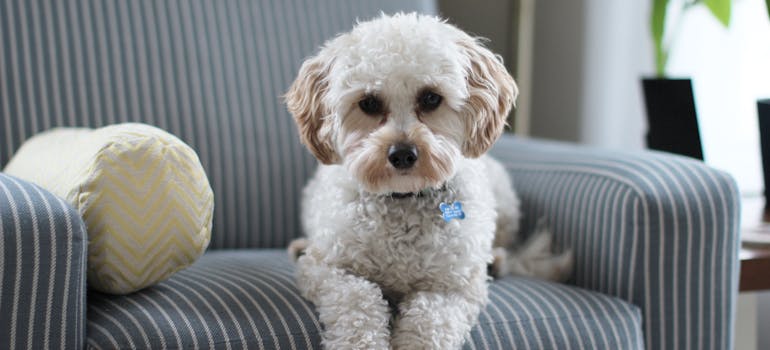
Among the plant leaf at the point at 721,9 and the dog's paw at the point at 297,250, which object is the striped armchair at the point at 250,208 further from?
the plant leaf at the point at 721,9

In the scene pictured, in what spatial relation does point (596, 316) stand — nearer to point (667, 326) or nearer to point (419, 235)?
point (667, 326)

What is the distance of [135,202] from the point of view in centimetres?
127

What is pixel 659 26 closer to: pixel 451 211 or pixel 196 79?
pixel 451 211

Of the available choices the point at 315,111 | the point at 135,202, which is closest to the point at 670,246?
the point at 315,111

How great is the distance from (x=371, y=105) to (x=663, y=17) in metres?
1.21

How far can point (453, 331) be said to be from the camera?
4.14 ft

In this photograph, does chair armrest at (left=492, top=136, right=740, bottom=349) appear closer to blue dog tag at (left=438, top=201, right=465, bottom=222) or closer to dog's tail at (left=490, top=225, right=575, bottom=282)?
dog's tail at (left=490, top=225, right=575, bottom=282)

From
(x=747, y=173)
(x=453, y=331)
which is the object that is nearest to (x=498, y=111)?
(x=453, y=331)

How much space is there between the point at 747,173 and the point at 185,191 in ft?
6.02

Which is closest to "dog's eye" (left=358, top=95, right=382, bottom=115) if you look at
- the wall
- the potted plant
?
the potted plant

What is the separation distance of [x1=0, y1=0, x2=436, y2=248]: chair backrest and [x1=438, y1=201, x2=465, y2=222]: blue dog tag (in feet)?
2.35

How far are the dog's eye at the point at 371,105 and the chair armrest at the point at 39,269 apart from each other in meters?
0.49

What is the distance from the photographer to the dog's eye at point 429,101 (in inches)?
51.9

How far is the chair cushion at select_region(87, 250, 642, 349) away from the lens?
4.02 feet
